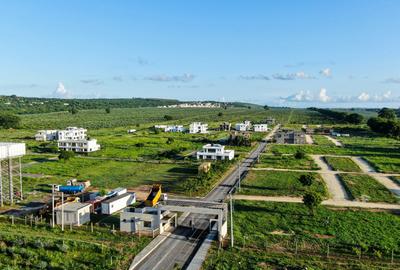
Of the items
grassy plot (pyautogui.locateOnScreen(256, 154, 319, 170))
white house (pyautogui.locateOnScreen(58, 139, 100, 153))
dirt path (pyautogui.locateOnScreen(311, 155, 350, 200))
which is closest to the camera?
dirt path (pyautogui.locateOnScreen(311, 155, 350, 200))

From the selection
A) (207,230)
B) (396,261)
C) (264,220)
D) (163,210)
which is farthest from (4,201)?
(396,261)

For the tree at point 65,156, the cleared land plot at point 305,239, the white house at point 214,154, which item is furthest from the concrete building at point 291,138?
the cleared land plot at point 305,239

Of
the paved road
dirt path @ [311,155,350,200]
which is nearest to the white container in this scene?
the paved road

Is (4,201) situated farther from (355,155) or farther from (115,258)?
(355,155)

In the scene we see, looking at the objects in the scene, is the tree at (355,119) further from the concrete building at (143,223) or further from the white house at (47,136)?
the concrete building at (143,223)

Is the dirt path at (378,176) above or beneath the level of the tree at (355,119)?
beneath

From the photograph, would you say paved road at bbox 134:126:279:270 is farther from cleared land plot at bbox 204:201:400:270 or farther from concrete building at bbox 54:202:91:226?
concrete building at bbox 54:202:91:226
